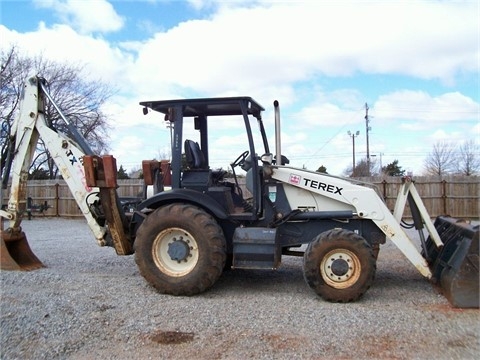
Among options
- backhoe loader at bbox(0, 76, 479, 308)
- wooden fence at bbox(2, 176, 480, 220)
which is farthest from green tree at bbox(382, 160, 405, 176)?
backhoe loader at bbox(0, 76, 479, 308)

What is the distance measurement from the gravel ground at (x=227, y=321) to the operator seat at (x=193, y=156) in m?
1.82

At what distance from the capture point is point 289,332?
4961 mm

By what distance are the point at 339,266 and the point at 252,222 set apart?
140 centimetres

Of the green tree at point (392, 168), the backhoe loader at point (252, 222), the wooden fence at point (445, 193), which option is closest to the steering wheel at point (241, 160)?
the backhoe loader at point (252, 222)

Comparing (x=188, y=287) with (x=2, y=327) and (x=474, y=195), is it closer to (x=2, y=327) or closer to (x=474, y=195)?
(x=2, y=327)

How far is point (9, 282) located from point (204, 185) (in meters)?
3.16

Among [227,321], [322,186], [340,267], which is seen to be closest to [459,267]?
[340,267]

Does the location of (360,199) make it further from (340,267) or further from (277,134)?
(277,134)

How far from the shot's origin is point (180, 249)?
6645 millimetres

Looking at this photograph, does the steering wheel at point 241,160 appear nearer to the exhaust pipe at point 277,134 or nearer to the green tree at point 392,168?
the exhaust pipe at point 277,134

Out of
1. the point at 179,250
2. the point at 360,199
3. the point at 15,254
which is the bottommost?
the point at 15,254

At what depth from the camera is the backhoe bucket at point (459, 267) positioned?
576 centimetres

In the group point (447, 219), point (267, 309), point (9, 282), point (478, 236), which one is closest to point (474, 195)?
point (447, 219)

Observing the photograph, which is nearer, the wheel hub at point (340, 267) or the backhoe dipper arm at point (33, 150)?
the wheel hub at point (340, 267)
